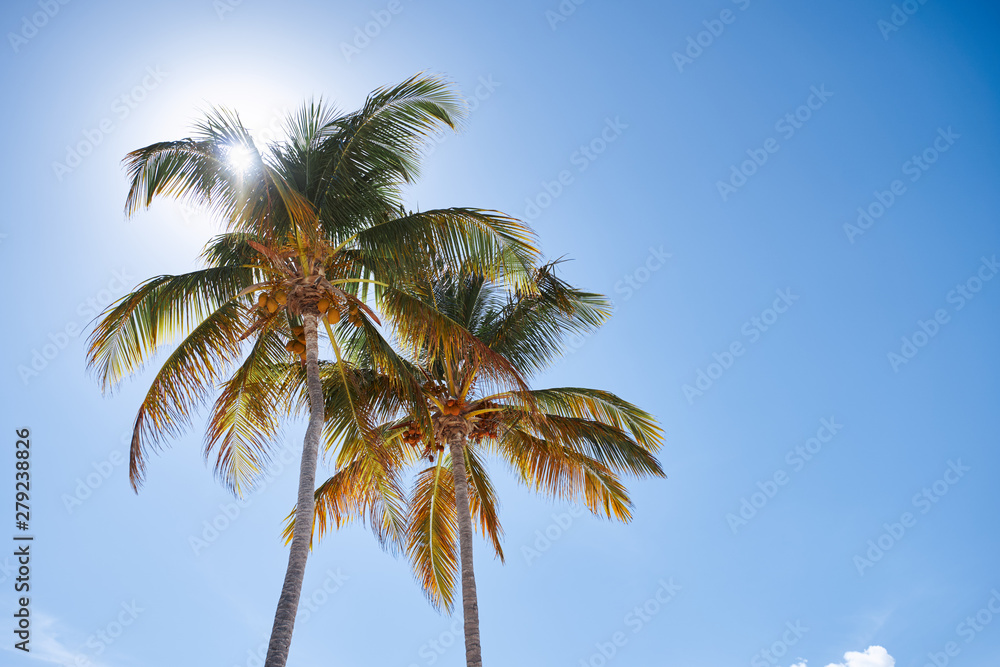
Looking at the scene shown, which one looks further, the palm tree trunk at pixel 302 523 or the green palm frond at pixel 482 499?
the green palm frond at pixel 482 499

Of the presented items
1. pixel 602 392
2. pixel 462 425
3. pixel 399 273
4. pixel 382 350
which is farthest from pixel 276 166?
pixel 602 392

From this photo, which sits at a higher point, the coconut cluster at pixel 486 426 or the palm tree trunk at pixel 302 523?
the coconut cluster at pixel 486 426

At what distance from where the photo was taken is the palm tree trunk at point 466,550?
37.5 feet

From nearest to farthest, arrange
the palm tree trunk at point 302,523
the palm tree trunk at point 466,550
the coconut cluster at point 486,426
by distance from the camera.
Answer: the palm tree trunk at point 302,523 < the palm tree trunk at point 466,550 < the coconut cluster at point 486,426

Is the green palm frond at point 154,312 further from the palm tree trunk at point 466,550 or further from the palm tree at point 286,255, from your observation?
the palm tree trunk at point 466,550

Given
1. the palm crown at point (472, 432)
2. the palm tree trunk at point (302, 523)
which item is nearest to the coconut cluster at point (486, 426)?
the palm crown at point (472, 432)

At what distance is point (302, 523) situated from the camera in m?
9.27

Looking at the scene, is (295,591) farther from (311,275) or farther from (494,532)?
(494,532)

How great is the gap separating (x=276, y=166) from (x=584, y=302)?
5674 millimetres

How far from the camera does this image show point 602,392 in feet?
A: 43.1

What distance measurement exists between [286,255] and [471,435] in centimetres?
461

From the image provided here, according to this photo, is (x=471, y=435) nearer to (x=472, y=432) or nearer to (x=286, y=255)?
(x=472, y=432)

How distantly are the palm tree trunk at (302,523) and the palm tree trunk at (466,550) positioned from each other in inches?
126

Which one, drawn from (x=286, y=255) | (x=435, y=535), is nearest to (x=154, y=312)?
(x=286, y=255)
